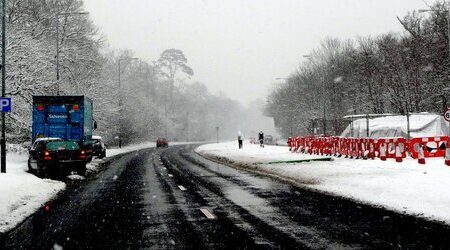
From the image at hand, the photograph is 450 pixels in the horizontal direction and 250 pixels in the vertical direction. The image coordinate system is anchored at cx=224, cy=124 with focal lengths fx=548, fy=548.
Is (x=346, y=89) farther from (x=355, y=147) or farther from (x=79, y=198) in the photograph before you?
(x=79, y=198)

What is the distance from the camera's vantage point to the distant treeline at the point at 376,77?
51719 millimetres

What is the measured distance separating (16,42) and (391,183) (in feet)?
80.0

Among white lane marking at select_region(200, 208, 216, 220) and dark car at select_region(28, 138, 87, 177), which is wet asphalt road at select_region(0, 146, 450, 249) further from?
dark car at select_region(28, 138, 87, 177)

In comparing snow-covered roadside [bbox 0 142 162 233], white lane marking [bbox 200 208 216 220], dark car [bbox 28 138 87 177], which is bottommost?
white lane marking [bbox 200 208 216 220]

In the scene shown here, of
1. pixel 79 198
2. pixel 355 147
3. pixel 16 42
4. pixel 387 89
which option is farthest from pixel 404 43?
pixel 79 198

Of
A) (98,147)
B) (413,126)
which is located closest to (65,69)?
(98,147)

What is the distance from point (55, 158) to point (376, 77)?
48.9 metres

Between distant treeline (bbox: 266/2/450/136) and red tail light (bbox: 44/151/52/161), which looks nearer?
red tail light (bbox: 44/151/52/161)

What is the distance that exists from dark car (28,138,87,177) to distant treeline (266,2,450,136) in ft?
90.6

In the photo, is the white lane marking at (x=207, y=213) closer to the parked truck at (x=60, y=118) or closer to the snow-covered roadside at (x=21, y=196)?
the snow-covered roadside at (x=21, y=196)

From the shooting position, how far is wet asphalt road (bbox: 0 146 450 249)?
310 inches

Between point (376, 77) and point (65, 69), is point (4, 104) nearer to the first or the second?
point (65, 69)

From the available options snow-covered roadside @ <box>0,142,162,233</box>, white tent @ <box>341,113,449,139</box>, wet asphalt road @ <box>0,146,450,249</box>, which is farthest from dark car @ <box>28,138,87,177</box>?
white tent @ <box>341,113,449,139</box>

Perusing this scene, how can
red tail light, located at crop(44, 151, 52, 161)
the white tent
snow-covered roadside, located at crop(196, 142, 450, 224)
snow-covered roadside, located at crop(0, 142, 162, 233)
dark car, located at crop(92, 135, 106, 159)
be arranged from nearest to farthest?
snow-covered roadside, located at crop(0, 142, 162, 233) < snow-covered roadside, located at crop(196, 142, 450, 224) < red tail light, located at crop(44, 151, 52, 161) < the white tent < dark car, located at crop(92, 135, 106, 159)
